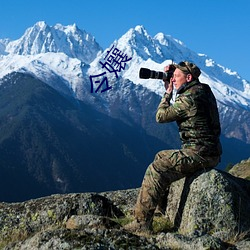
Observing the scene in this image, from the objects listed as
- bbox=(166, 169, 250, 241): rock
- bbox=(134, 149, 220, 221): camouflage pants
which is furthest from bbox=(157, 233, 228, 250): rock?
bbox=(134, 149, 220, 221): camouflage pants

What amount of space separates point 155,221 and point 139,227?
39.1 inches

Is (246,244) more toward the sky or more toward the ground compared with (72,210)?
more toward the sky

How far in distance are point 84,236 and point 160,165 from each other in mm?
3700

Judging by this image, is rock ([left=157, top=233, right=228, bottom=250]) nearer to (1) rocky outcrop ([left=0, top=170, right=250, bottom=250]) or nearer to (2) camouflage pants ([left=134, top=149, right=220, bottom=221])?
(1) rocky outcrop ([left=0, top=170, right=250, bottom=250])

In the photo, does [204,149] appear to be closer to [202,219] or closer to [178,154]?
[178,154]

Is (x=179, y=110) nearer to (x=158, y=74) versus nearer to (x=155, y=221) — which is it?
(x=158, y=74)

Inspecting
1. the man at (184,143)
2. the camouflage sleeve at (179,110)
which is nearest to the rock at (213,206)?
the man at (184,143)

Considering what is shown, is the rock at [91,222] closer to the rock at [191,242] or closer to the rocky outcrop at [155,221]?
the rocky outcrop at [155,221]

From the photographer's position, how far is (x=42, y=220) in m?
11.6

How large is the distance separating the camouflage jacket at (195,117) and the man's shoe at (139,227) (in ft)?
6.19

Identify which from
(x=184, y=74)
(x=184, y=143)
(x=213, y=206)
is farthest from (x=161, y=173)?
(x=184, y=74)

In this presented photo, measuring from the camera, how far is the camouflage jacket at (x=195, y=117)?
10.8 m

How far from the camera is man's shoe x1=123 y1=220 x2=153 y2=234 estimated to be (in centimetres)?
1038

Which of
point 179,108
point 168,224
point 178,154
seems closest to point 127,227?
point 168,224
